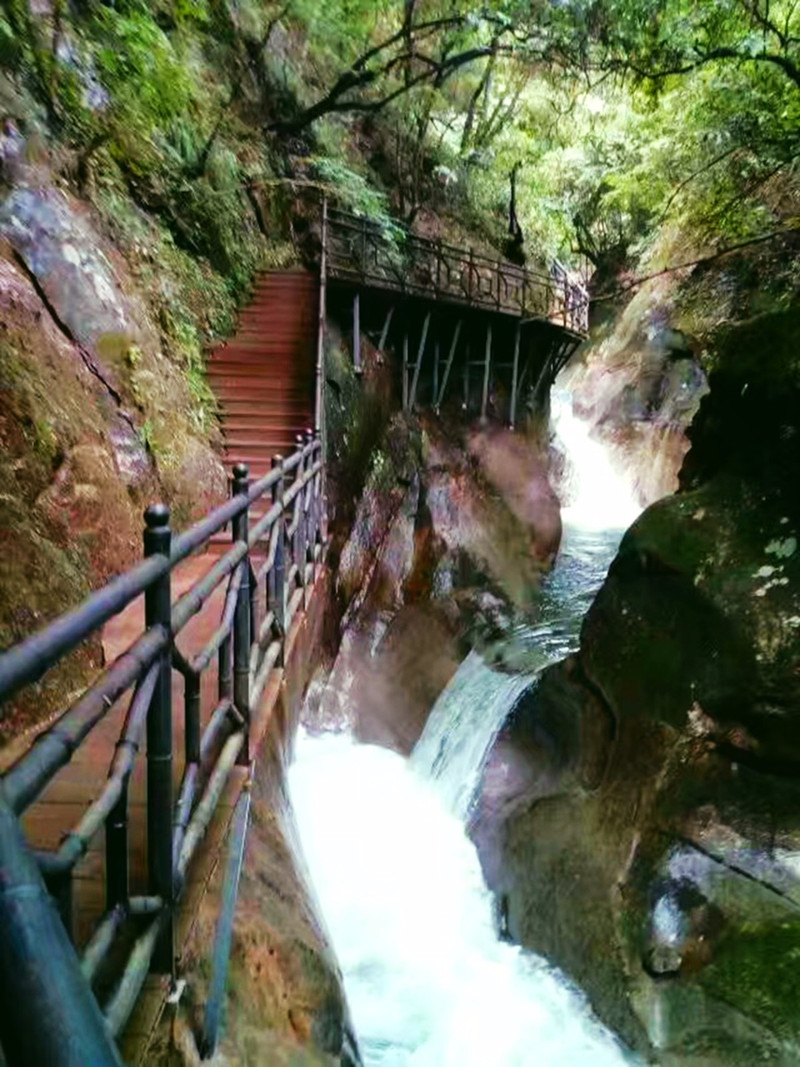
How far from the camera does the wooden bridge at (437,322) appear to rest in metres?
13.4

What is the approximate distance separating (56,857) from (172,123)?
12127 millimetres

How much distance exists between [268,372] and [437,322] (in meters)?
5.39

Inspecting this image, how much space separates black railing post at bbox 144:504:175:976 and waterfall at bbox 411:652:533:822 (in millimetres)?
6800

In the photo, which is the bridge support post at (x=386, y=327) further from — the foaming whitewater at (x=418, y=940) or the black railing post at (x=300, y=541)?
the black railing post at (x=300, y=541)

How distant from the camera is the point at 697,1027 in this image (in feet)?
18.4

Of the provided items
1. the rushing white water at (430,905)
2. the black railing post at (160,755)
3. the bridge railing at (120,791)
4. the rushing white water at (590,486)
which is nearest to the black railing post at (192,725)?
the bridge railing at (120,791)

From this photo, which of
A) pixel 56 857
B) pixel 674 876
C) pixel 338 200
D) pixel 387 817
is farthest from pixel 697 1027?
pixel 338 200

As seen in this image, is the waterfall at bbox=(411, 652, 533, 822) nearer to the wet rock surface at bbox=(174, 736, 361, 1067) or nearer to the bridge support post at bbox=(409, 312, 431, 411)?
the wet rock surface at bbox=(174, 736, 361, 1067)

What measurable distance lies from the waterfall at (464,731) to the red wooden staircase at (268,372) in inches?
156

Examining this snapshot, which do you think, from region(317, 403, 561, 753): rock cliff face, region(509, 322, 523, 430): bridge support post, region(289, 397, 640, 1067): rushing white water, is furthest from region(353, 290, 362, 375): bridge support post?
region(289, 397, 640, 1067): rushing white water

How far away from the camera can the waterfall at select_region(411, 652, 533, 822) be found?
8.84 metres

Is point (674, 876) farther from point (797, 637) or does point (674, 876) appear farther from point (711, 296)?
point (711, 296)

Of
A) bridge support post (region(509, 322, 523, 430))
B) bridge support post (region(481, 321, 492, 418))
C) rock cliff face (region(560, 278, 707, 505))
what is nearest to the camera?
bridge support post (region(481, 321, 492, 418))

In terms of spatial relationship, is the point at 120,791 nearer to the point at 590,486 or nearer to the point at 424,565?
the point at 424,565
